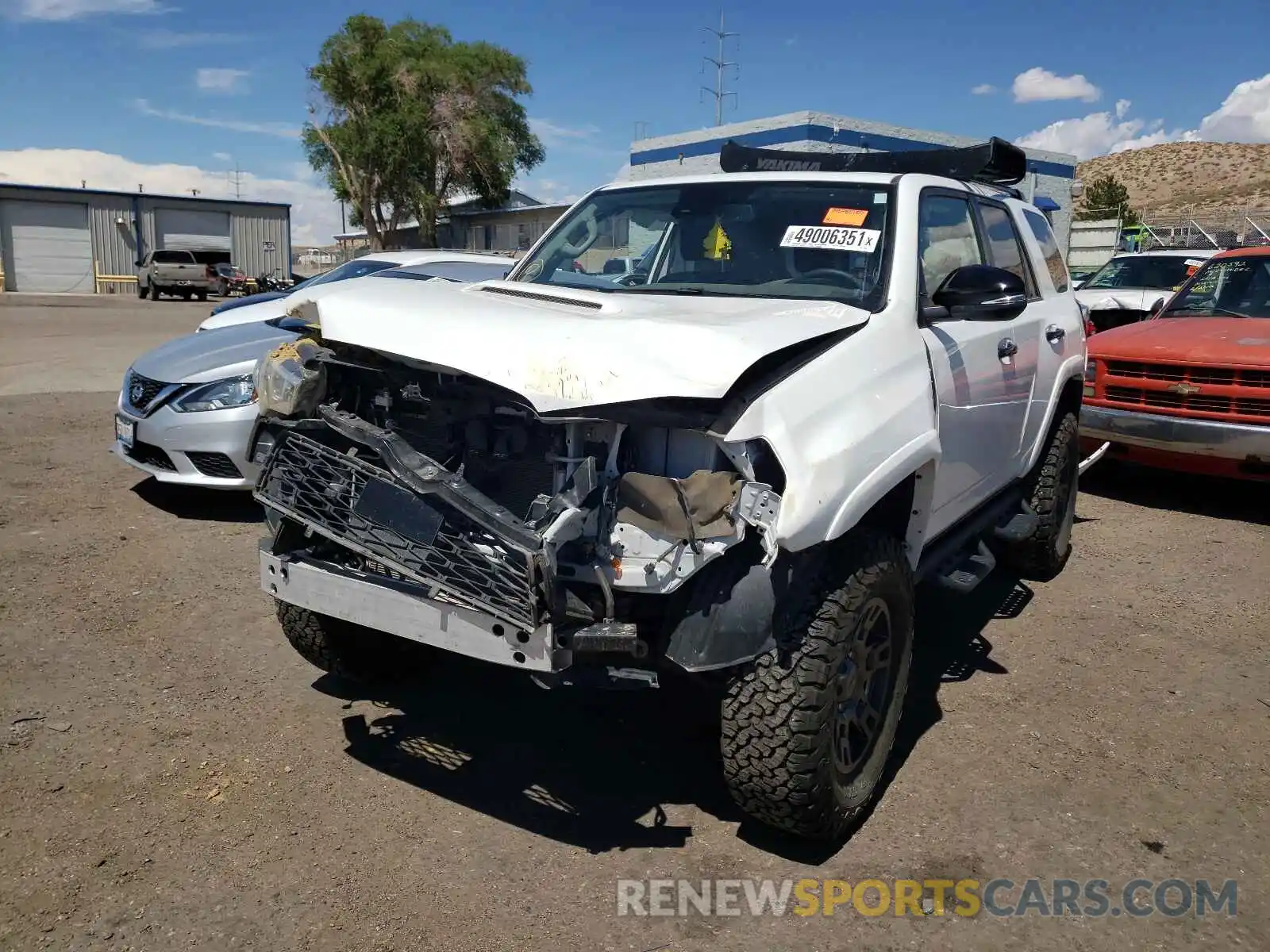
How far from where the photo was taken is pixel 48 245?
45.4 meters

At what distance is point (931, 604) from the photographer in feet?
17.2

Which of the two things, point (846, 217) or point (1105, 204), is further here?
point (1105, 204)

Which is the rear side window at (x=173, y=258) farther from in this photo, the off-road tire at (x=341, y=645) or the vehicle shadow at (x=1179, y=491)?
the off-road tire at (x=341, y=645)

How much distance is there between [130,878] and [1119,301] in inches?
429

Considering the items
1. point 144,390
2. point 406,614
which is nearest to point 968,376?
point 406,614

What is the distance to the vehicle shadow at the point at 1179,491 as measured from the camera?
24.2 feet

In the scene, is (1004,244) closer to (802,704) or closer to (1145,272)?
(802,704)

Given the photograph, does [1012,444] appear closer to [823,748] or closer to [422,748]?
[823,748]

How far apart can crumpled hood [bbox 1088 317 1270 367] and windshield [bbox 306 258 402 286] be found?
18.8ft

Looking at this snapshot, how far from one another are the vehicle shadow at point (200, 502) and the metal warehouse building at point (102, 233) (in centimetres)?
4071

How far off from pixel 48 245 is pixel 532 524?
5122 centimetres

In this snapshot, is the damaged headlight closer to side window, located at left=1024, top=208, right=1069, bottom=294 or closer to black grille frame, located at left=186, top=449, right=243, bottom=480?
black grille frame, located at left=186, top=449, right=243, bottom=480

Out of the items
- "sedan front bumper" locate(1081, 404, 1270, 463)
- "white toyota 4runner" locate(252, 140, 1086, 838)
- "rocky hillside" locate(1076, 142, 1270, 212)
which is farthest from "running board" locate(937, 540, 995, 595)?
"rocky hillside" locate(1076, 142, 1270, 212)

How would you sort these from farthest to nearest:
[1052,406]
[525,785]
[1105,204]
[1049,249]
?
[1105,204] < [1049,249] < [1052,406] < [525,785]
